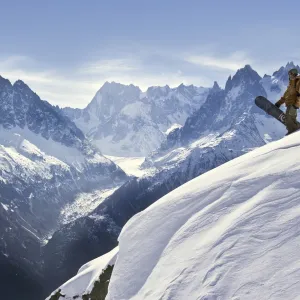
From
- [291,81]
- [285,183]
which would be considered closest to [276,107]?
[291,81]

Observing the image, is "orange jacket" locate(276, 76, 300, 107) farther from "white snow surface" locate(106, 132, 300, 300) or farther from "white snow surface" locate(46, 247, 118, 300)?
"white snow surface" locate(46, 247, 118, 300)

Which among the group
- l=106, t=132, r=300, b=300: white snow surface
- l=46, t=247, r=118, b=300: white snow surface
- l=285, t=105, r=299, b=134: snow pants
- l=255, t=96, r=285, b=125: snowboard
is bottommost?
l=46, t=247, r=118, b=300: white snow surface

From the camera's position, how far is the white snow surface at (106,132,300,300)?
906 centimetres

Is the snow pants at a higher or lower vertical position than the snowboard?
lower

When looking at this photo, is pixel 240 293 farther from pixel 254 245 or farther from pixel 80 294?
pixel 80 294

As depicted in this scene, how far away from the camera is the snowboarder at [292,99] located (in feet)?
62.8

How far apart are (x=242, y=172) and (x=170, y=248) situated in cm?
364

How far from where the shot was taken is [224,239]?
416 inches

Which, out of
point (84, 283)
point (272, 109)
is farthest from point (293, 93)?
point (84, 283)

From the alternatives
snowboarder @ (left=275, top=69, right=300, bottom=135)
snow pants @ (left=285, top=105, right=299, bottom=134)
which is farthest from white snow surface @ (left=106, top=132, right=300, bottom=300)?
snow pants @ (left=285, top=105, right=299, bottom=134)

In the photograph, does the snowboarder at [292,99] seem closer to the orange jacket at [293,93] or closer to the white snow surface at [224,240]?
the orange jacket at [293,93]

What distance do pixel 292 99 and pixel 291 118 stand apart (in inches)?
43.5

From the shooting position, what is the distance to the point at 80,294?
71.5 ft

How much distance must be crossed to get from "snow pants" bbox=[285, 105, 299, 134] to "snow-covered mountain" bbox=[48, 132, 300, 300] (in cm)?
536
